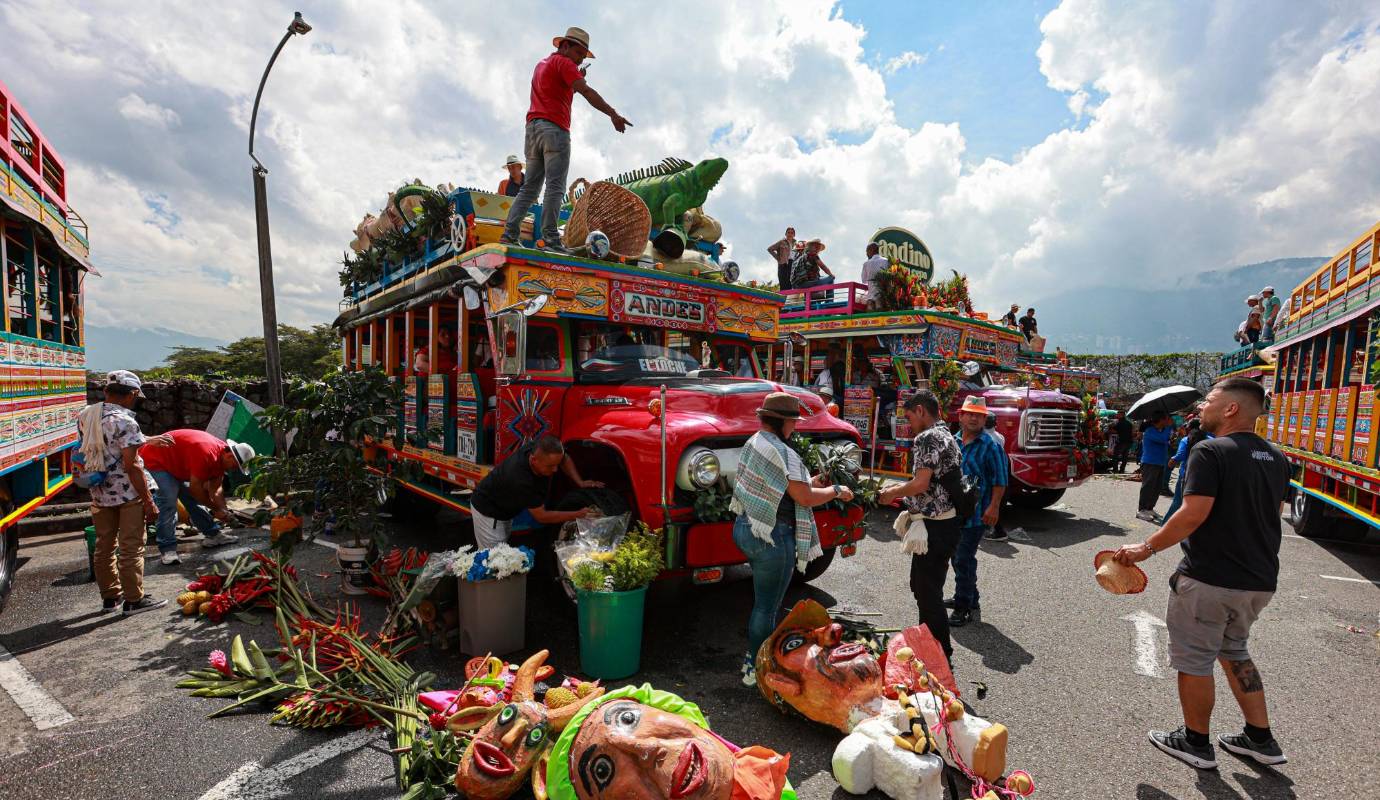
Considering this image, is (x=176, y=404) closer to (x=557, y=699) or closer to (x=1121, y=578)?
(x=557, y=699)

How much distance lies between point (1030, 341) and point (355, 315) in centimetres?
1604

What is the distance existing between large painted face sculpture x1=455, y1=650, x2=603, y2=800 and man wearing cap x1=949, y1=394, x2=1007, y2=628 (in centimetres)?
317

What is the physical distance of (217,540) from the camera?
22.2 feet

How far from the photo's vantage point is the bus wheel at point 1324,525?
7719 mm

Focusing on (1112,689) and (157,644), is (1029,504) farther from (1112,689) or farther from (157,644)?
(157,644)

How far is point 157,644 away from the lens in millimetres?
4188

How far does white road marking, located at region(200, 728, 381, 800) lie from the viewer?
269 cm

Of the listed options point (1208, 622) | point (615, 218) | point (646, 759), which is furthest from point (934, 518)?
point (615, 218)

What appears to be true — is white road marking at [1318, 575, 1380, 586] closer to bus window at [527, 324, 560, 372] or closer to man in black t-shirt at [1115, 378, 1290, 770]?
man in black t-shirt at [1115, 378, 1290, 770]

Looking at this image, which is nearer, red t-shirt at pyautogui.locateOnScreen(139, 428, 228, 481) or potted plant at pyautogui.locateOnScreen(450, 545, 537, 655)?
potted plant at pyautogui.locateOnScreen(450, 545, 537, 655)

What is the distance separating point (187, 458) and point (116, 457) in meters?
2.15

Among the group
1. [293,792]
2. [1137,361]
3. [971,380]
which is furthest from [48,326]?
[1137,361]

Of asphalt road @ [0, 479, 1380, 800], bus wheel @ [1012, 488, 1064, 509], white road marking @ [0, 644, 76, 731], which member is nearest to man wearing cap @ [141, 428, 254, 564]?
asphalt road @ [0, 479, 1380, 800]

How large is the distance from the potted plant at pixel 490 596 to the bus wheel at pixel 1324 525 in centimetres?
947
